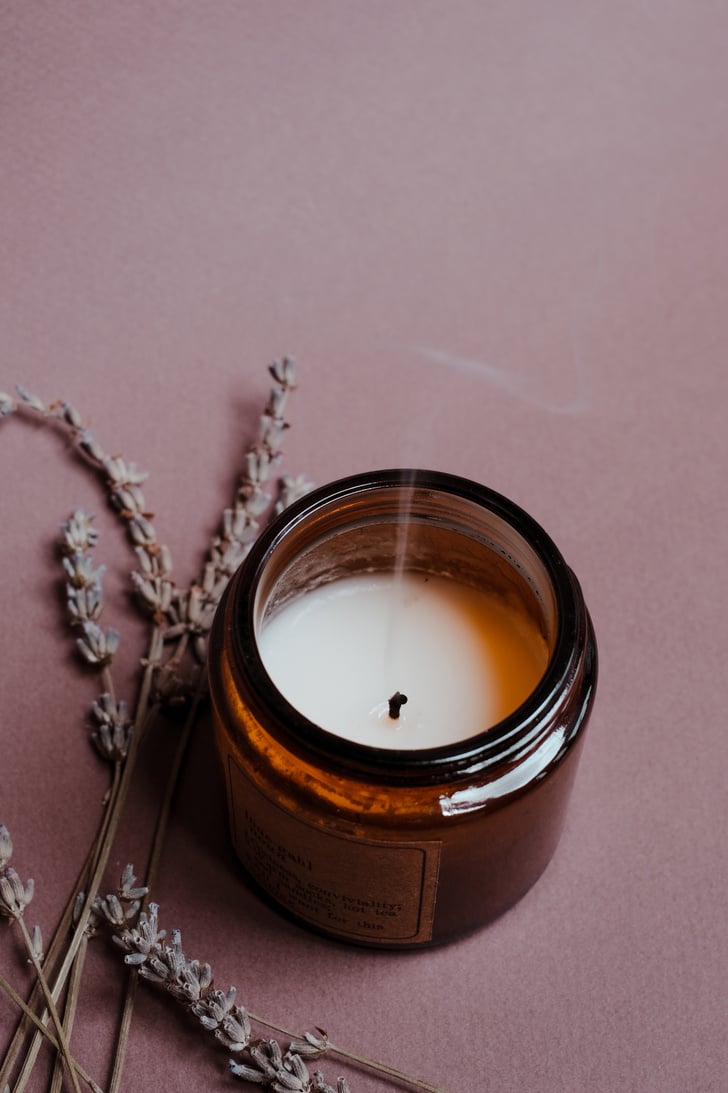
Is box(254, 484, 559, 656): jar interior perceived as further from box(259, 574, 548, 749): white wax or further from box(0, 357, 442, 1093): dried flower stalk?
box(0, 357, 442, 1093): dried flower stalk

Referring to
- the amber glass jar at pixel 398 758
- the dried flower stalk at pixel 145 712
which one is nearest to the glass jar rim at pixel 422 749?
the amber glass jar at pixel 398 758

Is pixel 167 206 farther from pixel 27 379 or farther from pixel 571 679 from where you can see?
pixel 571 679

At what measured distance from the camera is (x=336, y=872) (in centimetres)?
91

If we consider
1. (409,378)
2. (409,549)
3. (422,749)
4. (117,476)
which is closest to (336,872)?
(422,749)

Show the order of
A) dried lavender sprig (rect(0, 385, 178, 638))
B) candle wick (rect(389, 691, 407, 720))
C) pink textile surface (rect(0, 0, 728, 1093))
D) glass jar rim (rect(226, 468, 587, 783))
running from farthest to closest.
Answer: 1. dried lavender sprig (rect(0, 385, 178, 638))
2. pink textile surface (rect(0, 0, 728, 1093))
3. candle wick (rect(389, 691, 407, 720))
4. glass jar rim (rect(226, 468, 587, 783))

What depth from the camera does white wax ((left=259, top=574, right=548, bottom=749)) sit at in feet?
3.08

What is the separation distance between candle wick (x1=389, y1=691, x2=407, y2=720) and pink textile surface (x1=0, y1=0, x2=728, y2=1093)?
0.22 meters

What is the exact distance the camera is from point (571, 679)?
864mm

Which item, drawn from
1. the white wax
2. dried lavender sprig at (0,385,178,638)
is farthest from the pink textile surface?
the white wax

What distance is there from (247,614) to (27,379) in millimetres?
575

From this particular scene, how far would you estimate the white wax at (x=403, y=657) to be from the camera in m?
0.94

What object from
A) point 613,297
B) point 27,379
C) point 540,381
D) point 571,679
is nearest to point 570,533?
point 540,381

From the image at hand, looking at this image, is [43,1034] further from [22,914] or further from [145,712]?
[145,712]

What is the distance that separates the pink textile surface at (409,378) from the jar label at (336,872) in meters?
0.07
